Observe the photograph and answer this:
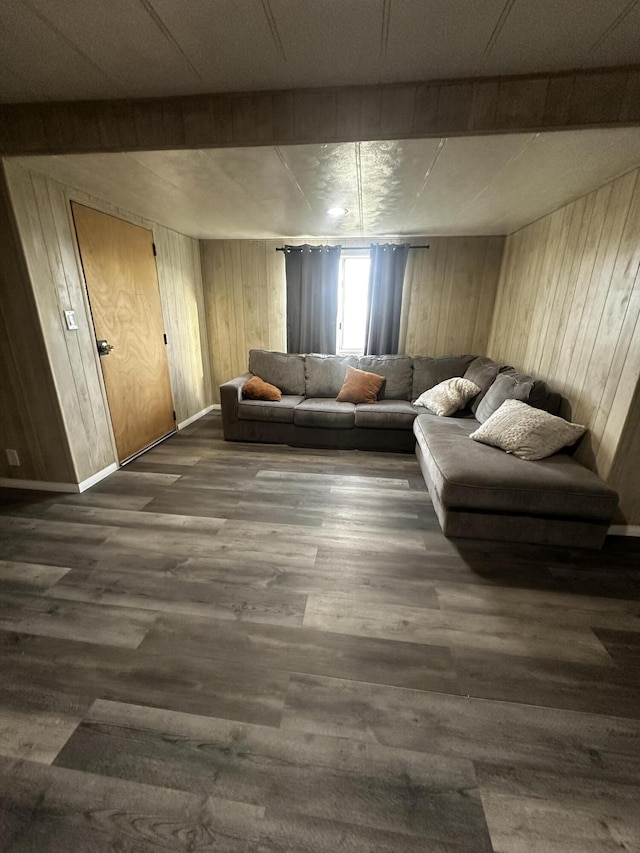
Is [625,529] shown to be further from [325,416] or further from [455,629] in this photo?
[325,416]

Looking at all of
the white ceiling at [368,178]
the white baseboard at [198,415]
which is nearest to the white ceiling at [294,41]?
the white ceiling at [368,178]

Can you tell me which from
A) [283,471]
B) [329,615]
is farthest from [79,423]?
[329,615]

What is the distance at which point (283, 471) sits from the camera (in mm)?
2924

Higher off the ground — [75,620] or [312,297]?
[312,297]

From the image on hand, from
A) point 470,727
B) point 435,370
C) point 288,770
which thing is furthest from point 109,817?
point 435,370

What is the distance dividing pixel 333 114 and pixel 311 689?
95.7 inches

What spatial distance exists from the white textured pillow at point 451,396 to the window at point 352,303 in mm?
1401

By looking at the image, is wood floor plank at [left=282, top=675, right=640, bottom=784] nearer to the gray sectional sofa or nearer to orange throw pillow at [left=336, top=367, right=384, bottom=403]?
the gray sectional sofa

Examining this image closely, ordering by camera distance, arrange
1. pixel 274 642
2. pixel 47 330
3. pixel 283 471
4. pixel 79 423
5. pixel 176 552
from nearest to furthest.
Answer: pixel 274 642 → pixel 176 552 → pixel 47 330 → pixel 79 423 → pixel 283 471

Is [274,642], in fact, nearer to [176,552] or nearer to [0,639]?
[176,552]

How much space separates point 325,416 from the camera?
334cm

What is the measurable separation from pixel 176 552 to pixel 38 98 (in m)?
2.43

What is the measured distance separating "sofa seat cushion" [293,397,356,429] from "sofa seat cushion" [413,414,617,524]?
4.21ft

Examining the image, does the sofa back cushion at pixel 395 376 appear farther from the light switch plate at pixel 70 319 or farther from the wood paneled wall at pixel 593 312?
the light switch plate at pixel 70 319
